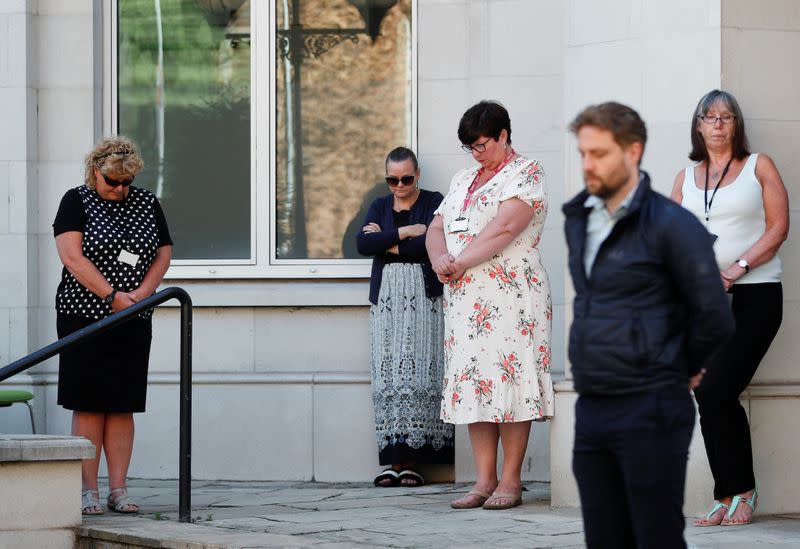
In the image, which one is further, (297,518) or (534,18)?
(534,18)

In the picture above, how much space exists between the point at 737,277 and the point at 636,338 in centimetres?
247

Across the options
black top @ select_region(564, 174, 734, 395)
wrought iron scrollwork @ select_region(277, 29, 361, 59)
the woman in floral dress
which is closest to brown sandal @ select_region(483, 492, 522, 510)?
the woman in floral dress

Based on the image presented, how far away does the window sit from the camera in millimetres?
8492

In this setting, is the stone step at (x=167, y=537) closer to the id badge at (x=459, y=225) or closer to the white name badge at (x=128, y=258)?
the white name badge at (x=128, y=258)

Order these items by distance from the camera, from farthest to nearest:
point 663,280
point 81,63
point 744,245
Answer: point 81,63
point 744,245
point 663,280

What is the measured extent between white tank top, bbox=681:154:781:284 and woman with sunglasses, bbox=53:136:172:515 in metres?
2.66

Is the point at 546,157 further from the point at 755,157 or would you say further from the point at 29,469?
the point at 29,469

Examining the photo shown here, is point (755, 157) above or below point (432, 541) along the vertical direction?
above

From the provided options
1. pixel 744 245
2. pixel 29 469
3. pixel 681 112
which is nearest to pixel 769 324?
pixel 744 245

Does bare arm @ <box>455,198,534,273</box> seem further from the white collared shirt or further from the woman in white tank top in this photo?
the white collared shirt

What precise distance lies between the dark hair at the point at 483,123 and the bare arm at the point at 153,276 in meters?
1.57

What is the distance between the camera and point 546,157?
26.1 ft

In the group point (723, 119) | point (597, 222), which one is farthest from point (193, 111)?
point (597, 222)

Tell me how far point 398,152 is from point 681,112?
5.99 ft
